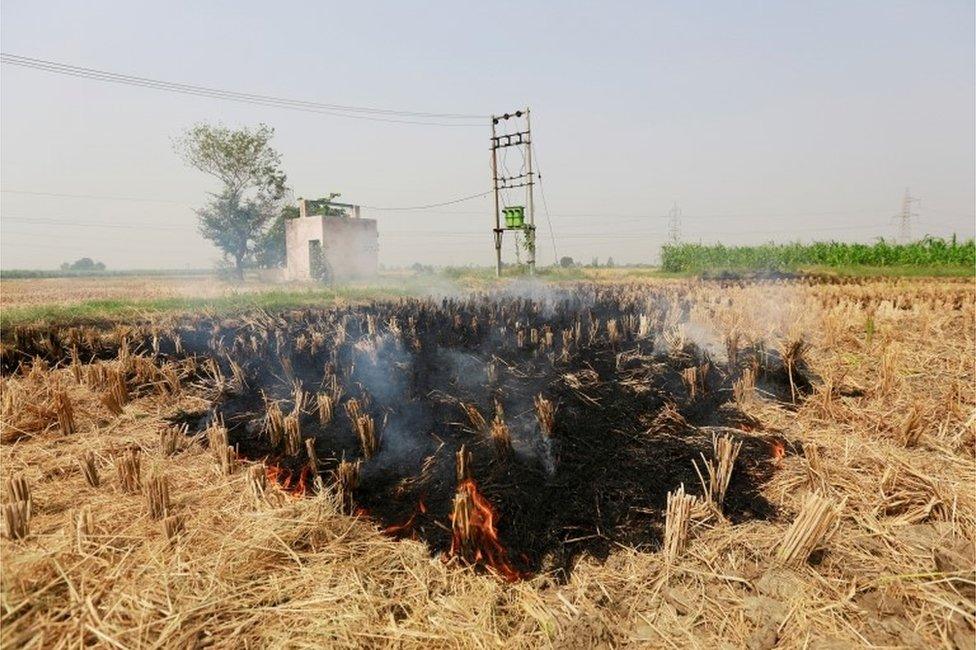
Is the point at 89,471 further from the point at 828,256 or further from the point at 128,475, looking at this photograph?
the point at 828,256

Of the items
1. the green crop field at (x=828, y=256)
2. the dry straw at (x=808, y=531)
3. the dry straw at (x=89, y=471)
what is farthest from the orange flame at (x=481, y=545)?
the green crop field at (x=828, y=256)

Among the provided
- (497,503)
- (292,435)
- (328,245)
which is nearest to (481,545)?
(497,503)

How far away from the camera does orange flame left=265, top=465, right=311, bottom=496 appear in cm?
346

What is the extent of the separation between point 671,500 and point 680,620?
644 millimetres

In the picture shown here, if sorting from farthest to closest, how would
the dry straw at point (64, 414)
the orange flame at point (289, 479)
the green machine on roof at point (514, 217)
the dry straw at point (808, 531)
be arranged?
the green machine on roof at point (514, 217), the dry straw at point (64, 414), the orange flame at point (289, 479), the dry straw at point (808, 531)

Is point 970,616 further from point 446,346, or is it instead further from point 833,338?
point 833,338

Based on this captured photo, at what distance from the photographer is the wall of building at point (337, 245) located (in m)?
33.1

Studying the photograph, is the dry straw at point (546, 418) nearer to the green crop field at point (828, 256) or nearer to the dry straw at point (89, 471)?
the dry straw at point (89, 471)

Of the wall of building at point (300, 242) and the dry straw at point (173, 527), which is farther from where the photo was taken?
the wall of building at point (300, 242)

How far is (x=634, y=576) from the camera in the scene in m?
2.68

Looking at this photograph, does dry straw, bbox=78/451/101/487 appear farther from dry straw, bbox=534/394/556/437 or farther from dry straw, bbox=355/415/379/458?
dry straw, bbox=534/394/556/437

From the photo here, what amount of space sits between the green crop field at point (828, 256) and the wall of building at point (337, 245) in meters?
22.0

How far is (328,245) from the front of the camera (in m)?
33.1

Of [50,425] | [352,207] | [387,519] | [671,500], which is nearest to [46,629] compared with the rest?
[387,519]
